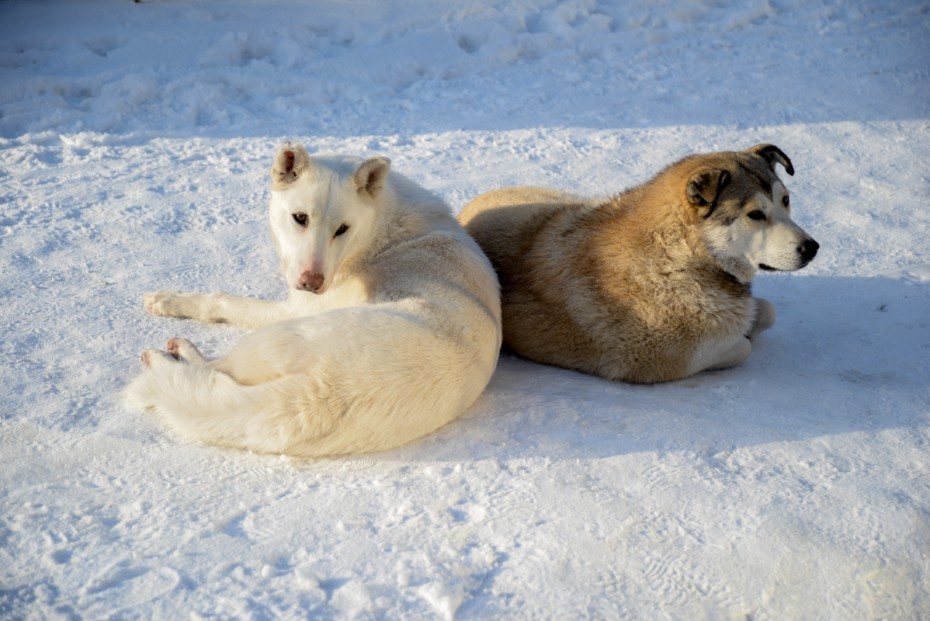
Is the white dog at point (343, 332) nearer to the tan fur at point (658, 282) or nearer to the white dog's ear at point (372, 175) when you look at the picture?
the white dog's ear at point (372, 175)

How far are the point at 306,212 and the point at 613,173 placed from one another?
123 inches

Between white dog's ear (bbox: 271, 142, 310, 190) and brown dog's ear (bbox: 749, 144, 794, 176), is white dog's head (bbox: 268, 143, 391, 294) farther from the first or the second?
brown dog's ear (bbox: 749, 144, 794, 176)

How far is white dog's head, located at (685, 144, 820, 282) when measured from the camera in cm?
417

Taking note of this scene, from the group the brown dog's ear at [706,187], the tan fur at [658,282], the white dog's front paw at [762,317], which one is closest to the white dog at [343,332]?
the tan fur at [658,282]

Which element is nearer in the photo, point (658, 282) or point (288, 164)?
point (288, 164)

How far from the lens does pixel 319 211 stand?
405 centimetres

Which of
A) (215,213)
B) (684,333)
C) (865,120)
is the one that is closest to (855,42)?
(865,120)

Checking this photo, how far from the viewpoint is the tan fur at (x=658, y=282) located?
13.8ft

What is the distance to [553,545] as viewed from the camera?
10.1 ft

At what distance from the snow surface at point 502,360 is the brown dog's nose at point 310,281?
78 centimetres

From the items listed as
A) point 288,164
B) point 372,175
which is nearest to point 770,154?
point 372,175

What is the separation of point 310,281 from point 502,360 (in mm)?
1136

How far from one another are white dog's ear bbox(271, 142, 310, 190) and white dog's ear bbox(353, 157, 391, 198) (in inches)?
9.9

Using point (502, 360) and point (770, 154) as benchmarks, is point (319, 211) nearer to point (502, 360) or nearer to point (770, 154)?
point (502, 360)
